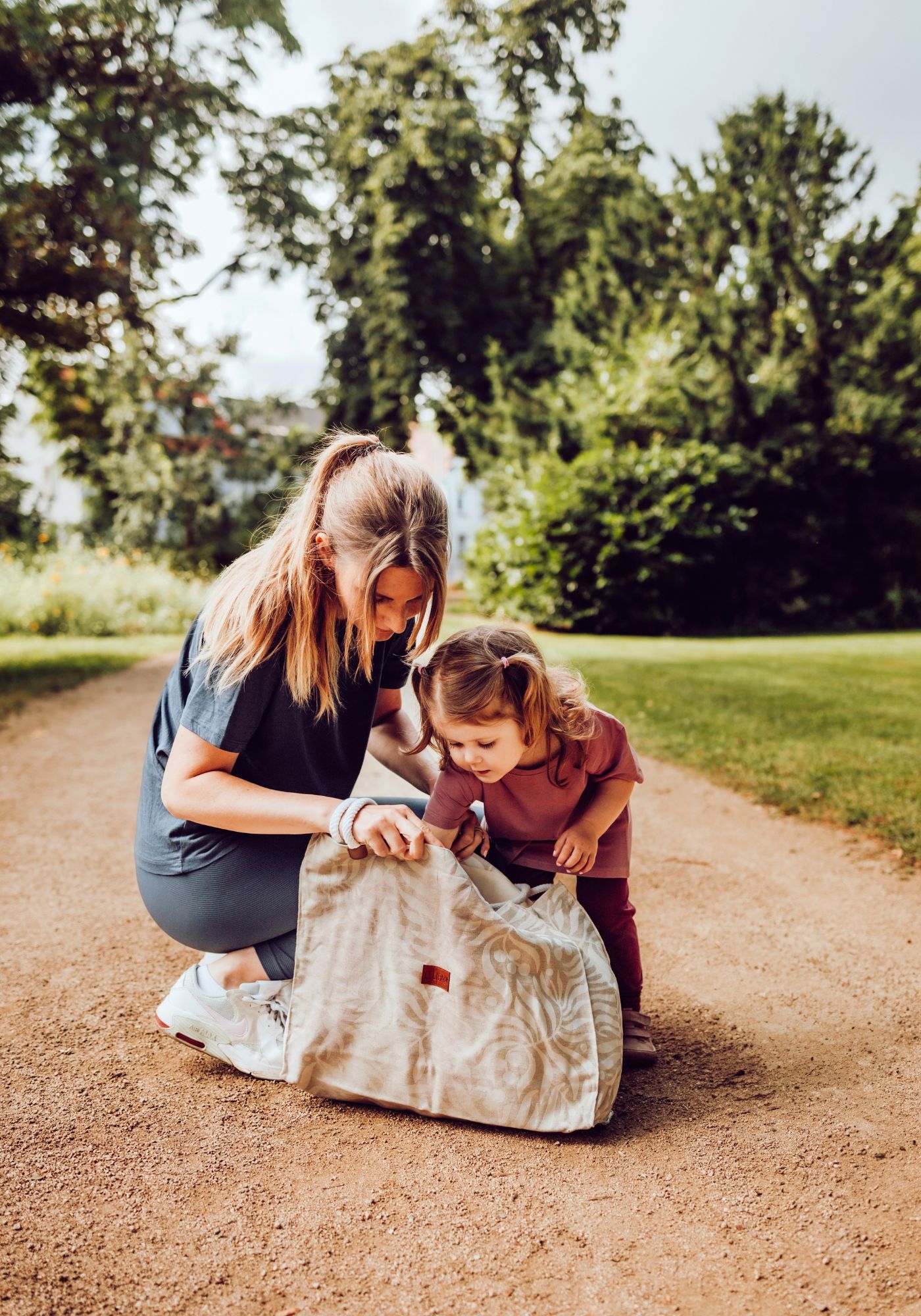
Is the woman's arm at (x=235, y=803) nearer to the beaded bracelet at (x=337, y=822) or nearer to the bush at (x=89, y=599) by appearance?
the beaded bracelet at (x=337, y=822)

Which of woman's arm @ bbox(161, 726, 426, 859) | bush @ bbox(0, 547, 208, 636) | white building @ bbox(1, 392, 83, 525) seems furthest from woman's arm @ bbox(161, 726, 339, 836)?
white building @ bbox(1, 392, 83, 525)

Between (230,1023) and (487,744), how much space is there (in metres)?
0.91

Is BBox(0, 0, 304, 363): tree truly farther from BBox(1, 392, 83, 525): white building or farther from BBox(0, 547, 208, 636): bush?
BBox(1, 392, 83, 525): white building

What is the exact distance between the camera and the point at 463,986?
2049mm

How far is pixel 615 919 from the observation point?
2.39 m

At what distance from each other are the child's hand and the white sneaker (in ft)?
2.50

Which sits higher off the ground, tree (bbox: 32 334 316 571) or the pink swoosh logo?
tree (bbox: 32 334 316 571)

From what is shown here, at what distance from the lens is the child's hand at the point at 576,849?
2256 millimetres

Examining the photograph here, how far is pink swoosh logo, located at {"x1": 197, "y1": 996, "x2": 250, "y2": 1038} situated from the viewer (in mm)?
2238

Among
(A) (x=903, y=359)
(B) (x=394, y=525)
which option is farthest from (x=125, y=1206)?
(A) (x=903, y=359)

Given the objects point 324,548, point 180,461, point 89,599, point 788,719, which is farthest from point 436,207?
point 324,548

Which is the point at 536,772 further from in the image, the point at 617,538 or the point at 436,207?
the point at 436,207

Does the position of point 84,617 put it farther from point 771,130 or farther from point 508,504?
point 771,130

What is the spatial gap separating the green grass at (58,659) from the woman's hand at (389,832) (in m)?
5.73
